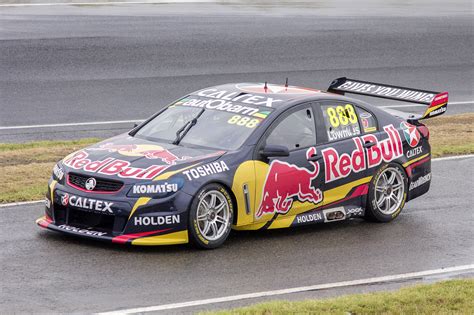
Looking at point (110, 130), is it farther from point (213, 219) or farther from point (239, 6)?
point (239, 6)

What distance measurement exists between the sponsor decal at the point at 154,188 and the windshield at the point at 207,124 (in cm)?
94

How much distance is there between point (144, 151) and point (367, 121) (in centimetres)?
270

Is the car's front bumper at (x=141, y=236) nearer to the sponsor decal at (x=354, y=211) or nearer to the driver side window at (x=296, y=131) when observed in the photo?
the driver side window at (x=296, y=131)

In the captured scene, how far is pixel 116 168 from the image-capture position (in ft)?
33.2

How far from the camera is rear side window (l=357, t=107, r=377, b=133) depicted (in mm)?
11852

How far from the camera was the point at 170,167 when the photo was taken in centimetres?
1012

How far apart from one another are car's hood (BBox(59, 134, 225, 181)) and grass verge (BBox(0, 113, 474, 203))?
1.86 metres

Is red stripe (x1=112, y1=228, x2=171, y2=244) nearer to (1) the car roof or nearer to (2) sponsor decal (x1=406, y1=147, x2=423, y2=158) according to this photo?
(1) the car roof

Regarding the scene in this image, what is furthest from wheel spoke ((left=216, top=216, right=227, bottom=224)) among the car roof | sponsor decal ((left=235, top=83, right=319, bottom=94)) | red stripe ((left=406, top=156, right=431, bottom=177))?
red stripe ((left=406, top=156, right=431, bottom=177))

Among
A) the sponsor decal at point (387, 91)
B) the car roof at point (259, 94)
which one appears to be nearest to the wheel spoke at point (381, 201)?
Result: the car roof at point (259, 94)

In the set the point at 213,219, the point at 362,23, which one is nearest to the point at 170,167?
the point at 213,219

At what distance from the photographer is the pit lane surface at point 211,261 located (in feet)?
28.8

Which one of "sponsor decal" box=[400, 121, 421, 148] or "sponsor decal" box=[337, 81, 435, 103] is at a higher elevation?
"sponsor decal" box=[337, 81, 435, 103]

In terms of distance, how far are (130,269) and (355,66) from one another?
13.7 metres
